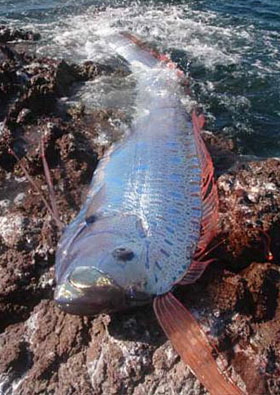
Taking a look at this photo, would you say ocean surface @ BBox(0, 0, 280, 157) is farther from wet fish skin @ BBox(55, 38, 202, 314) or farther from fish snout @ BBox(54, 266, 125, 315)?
fish snout @ BBox(54, 266, 125, 315)

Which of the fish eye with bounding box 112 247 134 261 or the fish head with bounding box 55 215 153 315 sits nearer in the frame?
the fish head with bounding box 55 215 153 315

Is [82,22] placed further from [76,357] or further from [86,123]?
[76,357]

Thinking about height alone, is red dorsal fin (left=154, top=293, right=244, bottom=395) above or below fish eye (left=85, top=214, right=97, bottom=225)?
below

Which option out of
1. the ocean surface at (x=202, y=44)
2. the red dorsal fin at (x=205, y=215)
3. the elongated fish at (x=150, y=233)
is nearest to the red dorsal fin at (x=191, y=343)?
the elongated fish at (x=150, y=233)

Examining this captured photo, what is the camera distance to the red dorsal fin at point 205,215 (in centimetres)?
311

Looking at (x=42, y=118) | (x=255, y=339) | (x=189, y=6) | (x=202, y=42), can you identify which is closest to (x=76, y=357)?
(x=255, y=339)

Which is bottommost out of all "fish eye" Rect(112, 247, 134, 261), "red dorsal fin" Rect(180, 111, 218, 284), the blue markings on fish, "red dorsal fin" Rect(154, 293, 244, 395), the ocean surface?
the ocean surface

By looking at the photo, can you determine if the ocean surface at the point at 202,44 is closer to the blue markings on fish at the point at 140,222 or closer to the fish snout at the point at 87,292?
the blue markings on fish at the point at 140,222

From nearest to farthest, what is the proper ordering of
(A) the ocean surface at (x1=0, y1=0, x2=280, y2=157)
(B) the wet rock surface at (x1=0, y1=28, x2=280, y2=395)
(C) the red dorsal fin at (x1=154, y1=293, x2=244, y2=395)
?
1. (C) the red dorsal fin at (x1=154, y1=293, x2=244, y2=395)
2. (B) the wet rock surface at (x1=0, y1=28, x2=280, y2=395)
3. (A) the ocean surface at (x1=0, y1=0, x2=280, y2=157)

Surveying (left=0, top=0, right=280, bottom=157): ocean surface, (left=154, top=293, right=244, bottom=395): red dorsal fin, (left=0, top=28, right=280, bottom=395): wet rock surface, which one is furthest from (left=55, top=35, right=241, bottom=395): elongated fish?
(left=0, top=0, right=280, bottom=157): ocean surface

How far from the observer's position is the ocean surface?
598cm

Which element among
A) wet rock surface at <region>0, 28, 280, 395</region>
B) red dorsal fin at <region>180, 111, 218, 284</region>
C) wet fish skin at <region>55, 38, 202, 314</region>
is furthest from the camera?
red dorsal fin at <region>180, 111, 218, 284</region>

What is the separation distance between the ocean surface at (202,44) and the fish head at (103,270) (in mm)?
2522

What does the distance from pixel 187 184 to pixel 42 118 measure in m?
1.84
